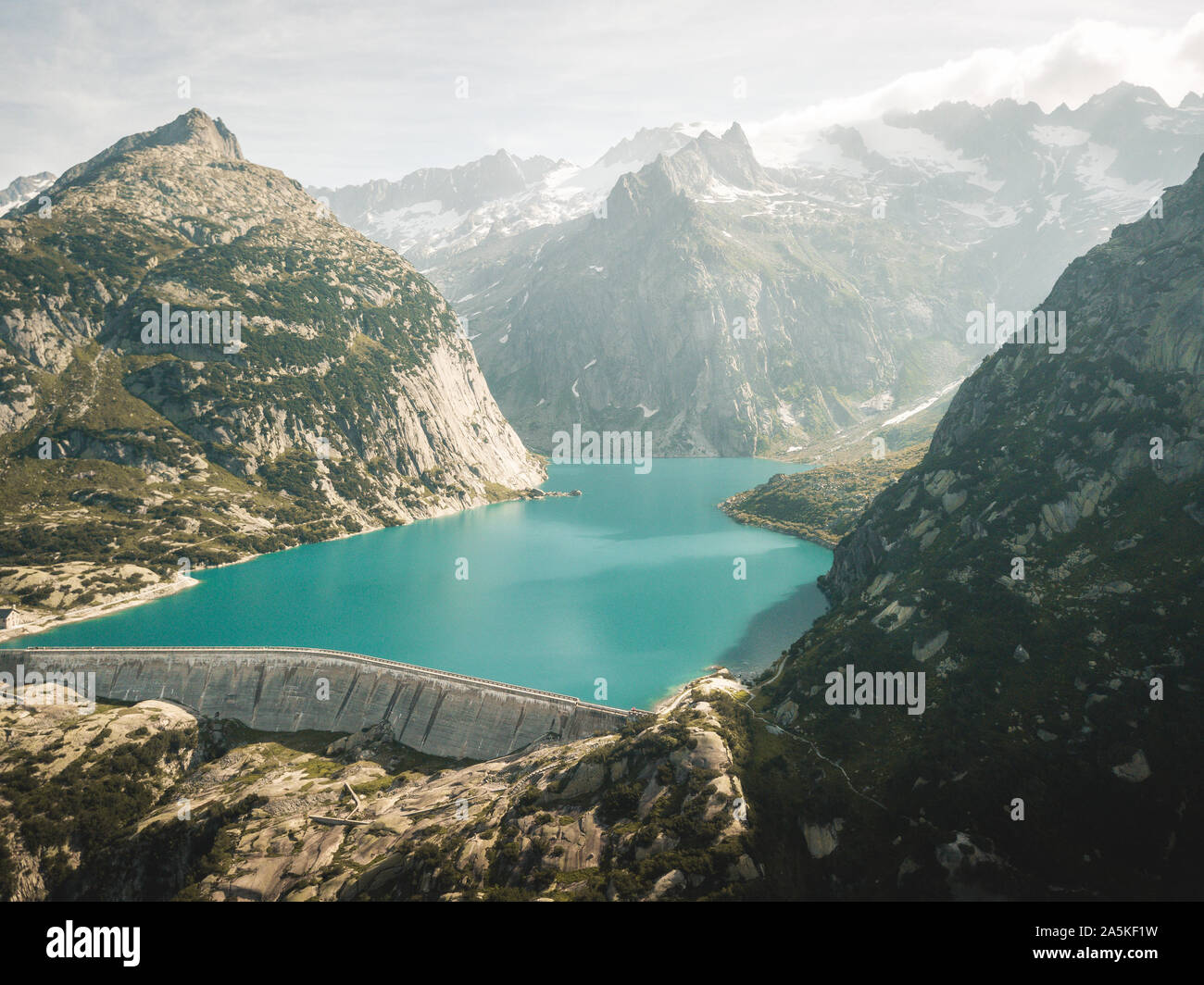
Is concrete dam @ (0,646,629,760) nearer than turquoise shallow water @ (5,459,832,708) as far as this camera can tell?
Yes

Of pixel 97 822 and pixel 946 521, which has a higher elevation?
pixel 946 521

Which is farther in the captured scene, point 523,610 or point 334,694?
point 523,610

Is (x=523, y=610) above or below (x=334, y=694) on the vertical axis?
above
